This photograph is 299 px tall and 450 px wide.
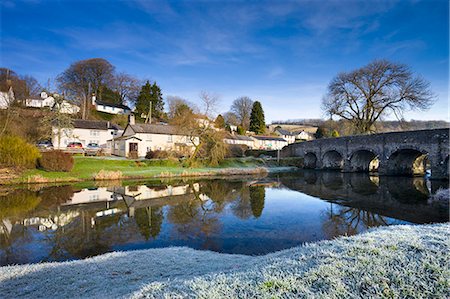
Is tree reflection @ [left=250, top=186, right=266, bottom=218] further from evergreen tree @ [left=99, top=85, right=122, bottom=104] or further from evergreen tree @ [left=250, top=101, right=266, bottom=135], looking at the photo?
evergreen tree @ [left=99, top=85, right=122, bottom=104]

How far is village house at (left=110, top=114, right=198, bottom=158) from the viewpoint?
36500 millimetres

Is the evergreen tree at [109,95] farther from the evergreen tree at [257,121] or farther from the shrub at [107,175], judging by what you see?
the shrub at [107,175]

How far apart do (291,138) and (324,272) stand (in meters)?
80.7

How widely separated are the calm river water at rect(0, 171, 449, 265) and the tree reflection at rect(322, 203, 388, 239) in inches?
1.4

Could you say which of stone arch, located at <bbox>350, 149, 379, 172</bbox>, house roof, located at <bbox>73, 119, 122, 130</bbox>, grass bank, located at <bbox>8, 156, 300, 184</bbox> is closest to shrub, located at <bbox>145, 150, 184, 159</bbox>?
grass bank, located at <bbox>8, 156, 300, 184</bbox>

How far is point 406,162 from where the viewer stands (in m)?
27.6

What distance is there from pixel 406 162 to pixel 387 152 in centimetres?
399

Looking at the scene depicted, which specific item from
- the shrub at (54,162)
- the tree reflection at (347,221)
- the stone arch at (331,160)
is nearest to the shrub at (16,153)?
the shrub at (54,162)

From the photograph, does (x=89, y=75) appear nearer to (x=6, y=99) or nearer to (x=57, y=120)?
(x=57, y=120)

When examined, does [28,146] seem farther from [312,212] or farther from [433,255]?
[433,255]

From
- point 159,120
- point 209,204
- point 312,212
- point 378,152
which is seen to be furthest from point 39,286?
point 159,120

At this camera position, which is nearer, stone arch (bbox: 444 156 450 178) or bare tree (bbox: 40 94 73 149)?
stone arch (bbox: 444 156 450 178)

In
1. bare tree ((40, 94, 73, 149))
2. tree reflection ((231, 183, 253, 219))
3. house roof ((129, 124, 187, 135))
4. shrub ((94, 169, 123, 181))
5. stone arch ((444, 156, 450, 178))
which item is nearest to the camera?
tree reflection ((231, 183, 253, 219))

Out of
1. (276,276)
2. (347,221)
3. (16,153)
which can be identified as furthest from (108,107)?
(276,276)
